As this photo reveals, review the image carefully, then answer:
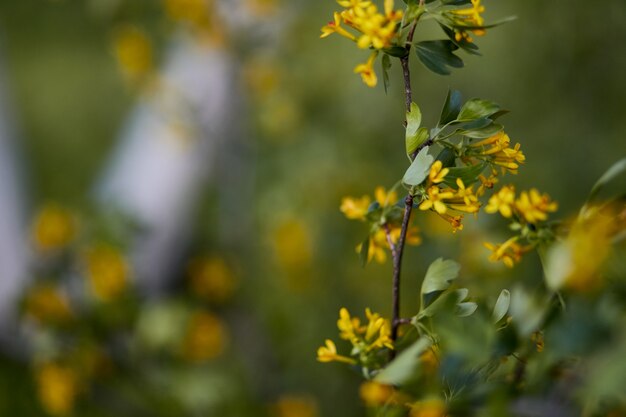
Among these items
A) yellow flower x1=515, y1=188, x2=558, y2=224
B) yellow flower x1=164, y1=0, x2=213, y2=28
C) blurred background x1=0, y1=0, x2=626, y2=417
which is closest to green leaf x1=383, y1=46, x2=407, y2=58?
yellow flower x1=515, y1=188, x2=558, y2=224

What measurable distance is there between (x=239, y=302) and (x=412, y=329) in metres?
1.17

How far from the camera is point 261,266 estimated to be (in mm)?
1549

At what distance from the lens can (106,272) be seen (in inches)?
36.6

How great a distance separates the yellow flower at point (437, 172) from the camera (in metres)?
0.36

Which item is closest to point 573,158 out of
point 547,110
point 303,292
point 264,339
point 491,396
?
point 547,110

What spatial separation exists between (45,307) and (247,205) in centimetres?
64

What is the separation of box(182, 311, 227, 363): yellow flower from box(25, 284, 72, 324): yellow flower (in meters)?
0.20

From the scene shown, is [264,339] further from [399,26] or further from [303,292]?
[399,26]

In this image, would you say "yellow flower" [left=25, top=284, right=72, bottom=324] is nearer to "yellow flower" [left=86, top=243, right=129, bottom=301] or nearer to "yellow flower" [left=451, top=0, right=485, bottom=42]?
"yellow flower" [left=86, top=243, right=129, bottom=301]

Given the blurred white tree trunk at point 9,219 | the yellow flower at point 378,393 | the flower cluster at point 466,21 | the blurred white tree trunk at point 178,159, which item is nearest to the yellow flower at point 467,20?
the flower cluster at point 466,21

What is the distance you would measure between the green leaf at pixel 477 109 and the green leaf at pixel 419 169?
29 millimetres

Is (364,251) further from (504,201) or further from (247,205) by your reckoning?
(247,205)

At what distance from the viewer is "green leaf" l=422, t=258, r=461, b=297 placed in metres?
0.39

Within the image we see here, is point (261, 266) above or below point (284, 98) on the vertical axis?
below
